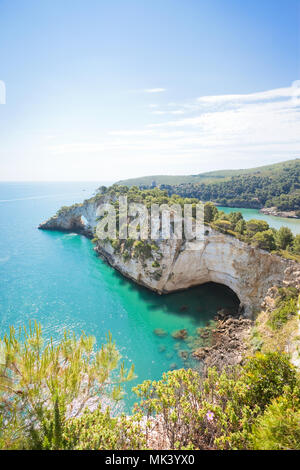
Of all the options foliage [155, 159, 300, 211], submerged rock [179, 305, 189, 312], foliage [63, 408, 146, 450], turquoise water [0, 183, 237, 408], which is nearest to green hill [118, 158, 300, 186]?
foliage [155, 159, 300, 211]

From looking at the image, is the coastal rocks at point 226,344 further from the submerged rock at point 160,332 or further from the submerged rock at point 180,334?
the submerged rock at point 160,332

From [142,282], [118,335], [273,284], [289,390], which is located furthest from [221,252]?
[289,390]

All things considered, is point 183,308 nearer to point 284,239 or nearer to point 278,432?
point 284,239

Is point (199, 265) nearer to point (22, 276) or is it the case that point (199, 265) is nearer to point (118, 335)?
point (118, 335)

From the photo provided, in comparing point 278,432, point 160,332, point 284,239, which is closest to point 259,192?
point 284,239
